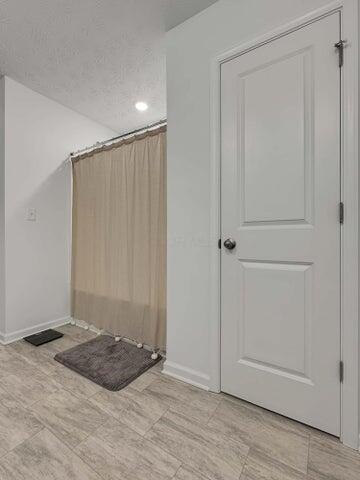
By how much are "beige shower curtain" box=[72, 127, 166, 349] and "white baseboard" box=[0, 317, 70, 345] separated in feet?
0.56

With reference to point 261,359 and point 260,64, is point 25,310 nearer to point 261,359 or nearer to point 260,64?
point 261,359

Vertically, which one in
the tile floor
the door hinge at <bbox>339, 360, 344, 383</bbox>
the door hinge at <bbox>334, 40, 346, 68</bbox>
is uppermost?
the door hinge at <bbox>334, 40, 346, 68</bbox>

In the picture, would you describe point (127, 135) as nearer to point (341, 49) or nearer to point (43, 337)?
point (341, 49)

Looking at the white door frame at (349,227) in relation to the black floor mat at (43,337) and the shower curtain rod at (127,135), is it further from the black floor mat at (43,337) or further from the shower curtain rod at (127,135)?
the black floor mat at (43,337)

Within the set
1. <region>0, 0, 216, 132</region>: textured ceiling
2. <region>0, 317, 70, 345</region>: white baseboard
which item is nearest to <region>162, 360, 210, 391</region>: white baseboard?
<region>0, 317, 70, 345</region>: white baseboard

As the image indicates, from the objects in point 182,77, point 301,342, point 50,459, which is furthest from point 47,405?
point 182,77

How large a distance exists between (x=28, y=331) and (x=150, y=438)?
1.73 m

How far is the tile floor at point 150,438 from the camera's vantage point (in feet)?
3.19

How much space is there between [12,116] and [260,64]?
7.00 feet

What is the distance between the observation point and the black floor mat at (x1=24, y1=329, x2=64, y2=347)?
2123mm

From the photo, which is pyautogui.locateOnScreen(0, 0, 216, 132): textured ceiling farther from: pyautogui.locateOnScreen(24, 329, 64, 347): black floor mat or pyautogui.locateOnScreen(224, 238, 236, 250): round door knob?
pyautogui.locateOnScreen(24, 329, 64, 347): black floor mat

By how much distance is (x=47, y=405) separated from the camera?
1355 mm

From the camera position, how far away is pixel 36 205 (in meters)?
2.37

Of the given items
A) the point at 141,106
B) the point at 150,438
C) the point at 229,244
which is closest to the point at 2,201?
the point at 141,106
